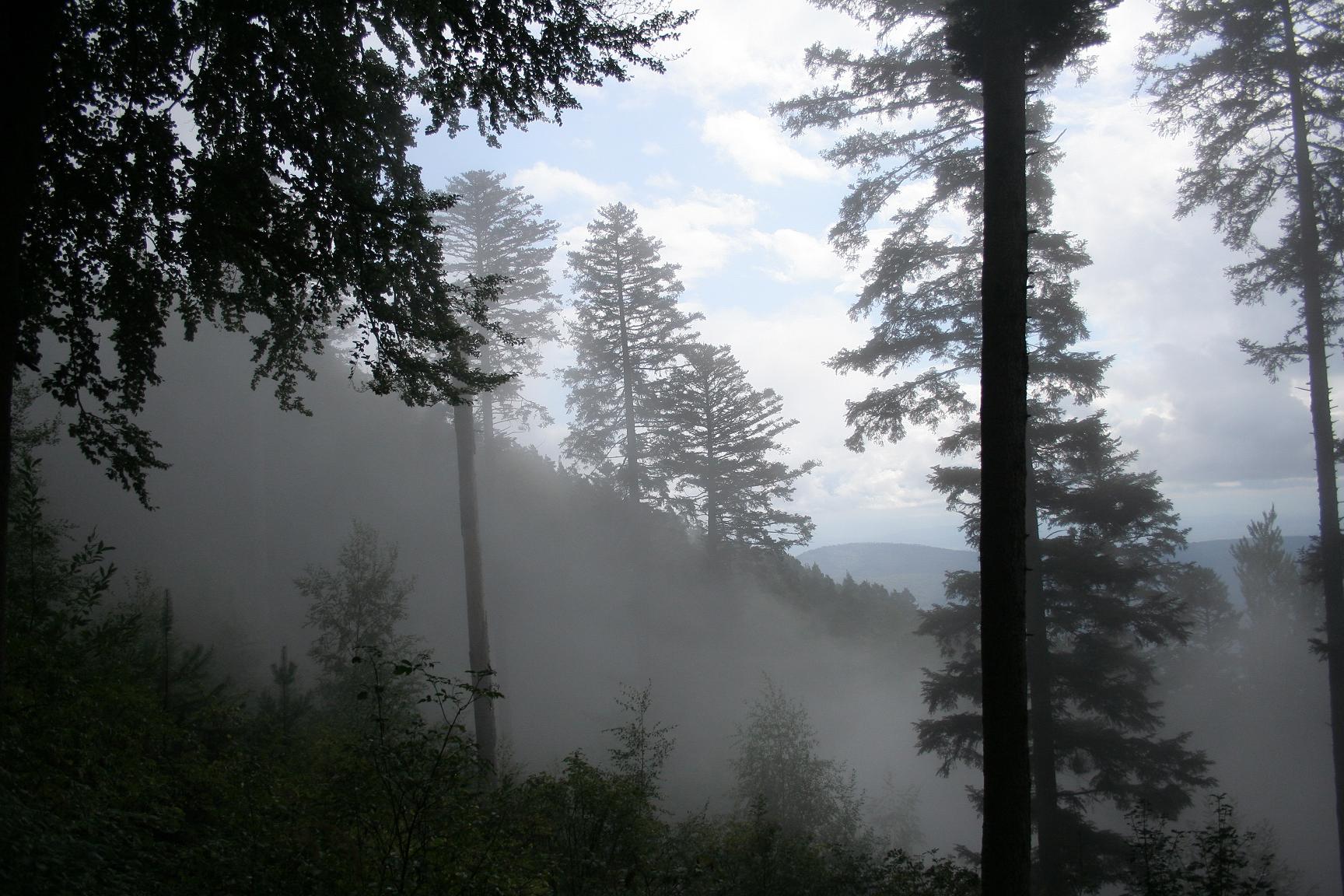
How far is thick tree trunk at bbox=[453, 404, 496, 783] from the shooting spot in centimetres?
1317

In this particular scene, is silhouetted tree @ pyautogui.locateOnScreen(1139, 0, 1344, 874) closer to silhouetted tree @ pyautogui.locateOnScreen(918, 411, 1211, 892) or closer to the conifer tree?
silhouetted tree @ pyautogui.locateOnScreen(918, 411, 1211, 892)

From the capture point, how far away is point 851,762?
98.9 feet

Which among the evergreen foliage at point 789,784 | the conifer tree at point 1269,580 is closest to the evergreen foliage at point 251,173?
the evergreen foliage at point 789,784

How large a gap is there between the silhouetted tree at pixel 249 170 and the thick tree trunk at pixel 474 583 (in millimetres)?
7482

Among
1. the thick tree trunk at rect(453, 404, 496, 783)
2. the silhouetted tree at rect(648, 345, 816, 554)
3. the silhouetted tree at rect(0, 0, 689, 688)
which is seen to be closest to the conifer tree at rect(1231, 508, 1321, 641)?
the silhouetted tree at rect(648, 345, 816, 554)

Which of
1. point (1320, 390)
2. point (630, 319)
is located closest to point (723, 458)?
point (630, 319)

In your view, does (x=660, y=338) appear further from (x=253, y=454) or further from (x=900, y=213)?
(x=253, y=454)

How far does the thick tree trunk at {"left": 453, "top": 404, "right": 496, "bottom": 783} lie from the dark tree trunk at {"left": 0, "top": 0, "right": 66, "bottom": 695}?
8.61 m

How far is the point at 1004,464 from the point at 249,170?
21.2 feet

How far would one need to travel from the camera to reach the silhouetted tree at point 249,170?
15.4 feet

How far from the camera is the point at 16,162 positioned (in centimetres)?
411

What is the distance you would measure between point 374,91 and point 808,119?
727cm

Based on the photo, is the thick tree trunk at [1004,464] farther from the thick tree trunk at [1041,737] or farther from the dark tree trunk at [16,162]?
the dark tree trunk at [16,162]

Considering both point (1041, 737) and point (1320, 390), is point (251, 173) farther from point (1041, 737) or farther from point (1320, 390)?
point (1320, 390)
